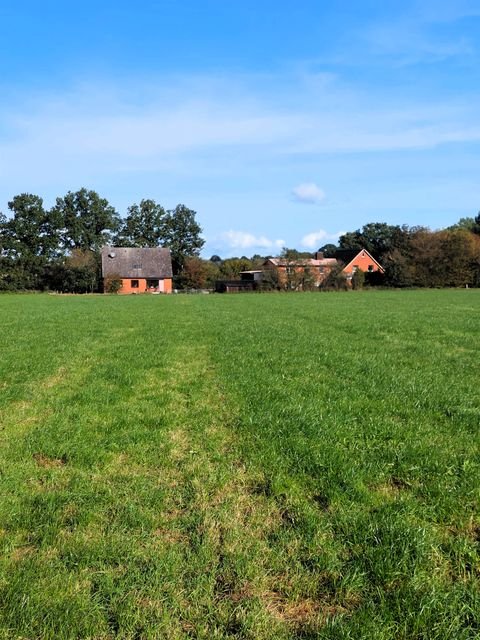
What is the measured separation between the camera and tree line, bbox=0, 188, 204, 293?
82500 millimetres

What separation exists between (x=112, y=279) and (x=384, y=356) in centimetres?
7334

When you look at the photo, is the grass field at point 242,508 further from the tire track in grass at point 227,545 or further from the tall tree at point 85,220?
the tall tree at point 85,220

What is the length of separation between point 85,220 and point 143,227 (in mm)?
12457

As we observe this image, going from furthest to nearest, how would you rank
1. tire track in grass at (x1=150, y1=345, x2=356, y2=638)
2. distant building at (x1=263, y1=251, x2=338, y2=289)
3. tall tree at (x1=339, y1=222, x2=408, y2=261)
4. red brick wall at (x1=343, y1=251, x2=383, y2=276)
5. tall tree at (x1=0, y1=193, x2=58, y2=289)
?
tall tree at (x1=339, y1=222, x2=408, y2=261)
red brick wall at (x1=343, y1=251, x2=383, y2=276)
tall tree at (x1=0, y1=193, x2=58, y2=289)
distant building at (x1=263, y1=251, x2=338, y2=289)
tire track in grass at (x1=150, y1=345, x2=356, y2=638)

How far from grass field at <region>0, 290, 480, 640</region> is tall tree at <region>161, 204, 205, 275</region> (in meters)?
96.4

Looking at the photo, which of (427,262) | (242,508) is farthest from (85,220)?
(242,508)

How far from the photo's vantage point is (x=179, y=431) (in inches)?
249

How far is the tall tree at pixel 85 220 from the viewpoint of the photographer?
93.9 meters

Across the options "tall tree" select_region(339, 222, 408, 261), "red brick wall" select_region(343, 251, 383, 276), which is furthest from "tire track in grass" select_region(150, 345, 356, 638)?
"tall tree" select_region(339, 222, 408, 261)

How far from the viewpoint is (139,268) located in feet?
285

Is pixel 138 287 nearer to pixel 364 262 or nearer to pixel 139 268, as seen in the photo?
pixel 139 268

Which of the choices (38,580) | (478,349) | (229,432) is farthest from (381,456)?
(478,349)

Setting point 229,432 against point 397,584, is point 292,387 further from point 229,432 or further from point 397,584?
point 397,584

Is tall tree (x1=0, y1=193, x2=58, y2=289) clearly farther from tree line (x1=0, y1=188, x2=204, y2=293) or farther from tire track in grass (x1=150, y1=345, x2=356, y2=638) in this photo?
tire track in grass (x1=150, y1=345, x2=356, y2=638)
